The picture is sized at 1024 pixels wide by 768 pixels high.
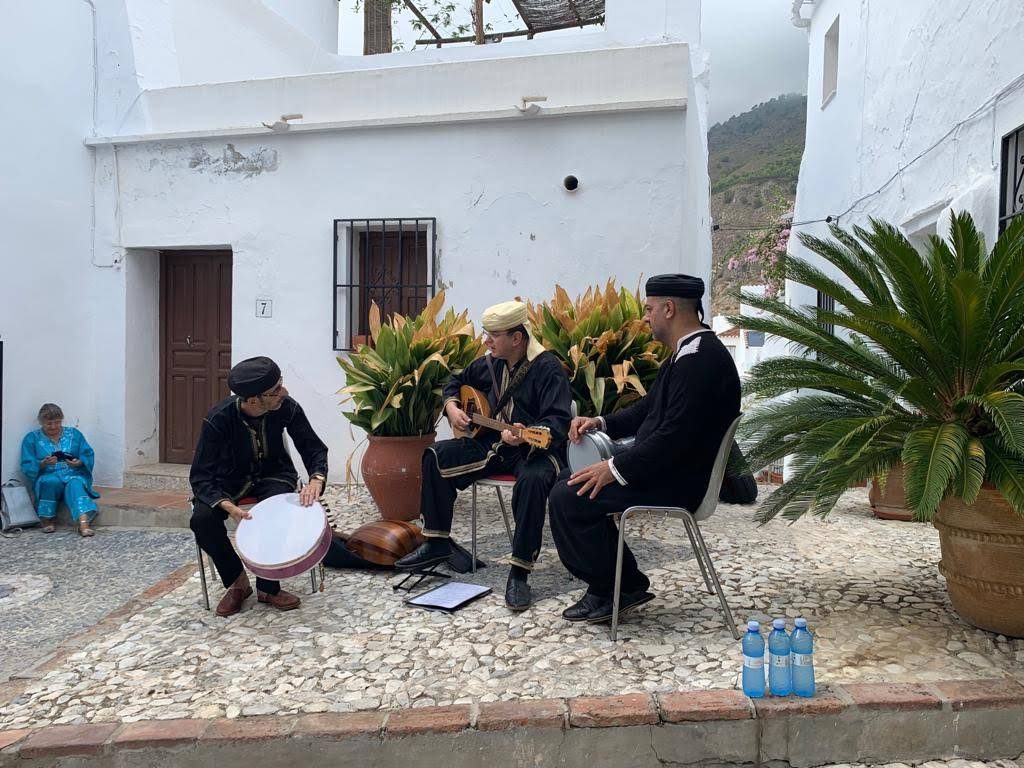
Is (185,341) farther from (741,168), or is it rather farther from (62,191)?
(741,168)

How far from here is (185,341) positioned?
8.36 m

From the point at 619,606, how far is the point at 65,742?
2.29 meters

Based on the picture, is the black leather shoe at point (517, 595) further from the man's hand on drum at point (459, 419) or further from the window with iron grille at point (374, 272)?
the window with iron grille at point (374, 272)

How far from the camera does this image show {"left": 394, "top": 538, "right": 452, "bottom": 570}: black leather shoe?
452 centimetres

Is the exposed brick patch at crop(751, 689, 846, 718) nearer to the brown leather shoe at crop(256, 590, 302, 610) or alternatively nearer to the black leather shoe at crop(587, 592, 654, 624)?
the black leather shoe at crop(587, 592, 654, 624)

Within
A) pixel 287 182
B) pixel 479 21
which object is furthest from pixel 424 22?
pixel 287 182

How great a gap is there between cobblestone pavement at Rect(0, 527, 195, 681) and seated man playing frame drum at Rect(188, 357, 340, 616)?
3.48 ft

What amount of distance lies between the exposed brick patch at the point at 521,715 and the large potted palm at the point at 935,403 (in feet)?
4.72

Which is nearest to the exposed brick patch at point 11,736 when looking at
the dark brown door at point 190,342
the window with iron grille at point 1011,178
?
the dark brown door at point 190,342

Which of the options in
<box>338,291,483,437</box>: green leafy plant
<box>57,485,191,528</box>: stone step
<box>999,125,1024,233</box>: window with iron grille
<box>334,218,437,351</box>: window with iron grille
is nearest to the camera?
<box>999,125,1024,233</box>: window with iron grille

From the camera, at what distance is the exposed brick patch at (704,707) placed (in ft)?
9.52

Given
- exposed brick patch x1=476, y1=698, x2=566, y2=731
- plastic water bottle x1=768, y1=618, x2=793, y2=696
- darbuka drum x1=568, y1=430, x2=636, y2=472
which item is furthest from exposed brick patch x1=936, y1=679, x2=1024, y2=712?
darbuka drum x1=568, y1=430, x2=636, y2=472

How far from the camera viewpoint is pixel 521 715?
294 cm

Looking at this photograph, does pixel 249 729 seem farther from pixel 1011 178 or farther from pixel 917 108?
pixel 917 108
